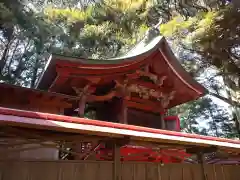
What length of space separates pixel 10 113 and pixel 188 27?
13452 mm

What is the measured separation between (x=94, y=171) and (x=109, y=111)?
5068 mm

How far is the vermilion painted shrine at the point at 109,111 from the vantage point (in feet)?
12.9

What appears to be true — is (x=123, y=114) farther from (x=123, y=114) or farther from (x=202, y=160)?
(x=202, y=160)

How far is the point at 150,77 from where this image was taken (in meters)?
9.18

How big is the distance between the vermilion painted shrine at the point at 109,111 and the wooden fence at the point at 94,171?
0.26 meters

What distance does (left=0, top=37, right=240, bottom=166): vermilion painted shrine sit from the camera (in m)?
3.93

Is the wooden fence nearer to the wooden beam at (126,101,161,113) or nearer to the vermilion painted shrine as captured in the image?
the vermilion painted shrine

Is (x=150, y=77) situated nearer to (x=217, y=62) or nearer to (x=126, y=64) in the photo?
(x=126, y=64)

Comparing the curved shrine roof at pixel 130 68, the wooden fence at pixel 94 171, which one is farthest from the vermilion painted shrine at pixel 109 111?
the wooden fence at pixel 94 171

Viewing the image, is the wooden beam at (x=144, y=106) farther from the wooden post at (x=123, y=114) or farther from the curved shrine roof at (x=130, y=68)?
the curved shrine roof at (x=130, y=68)

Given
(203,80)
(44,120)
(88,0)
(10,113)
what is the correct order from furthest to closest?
1. (203,80)
2. (88,0)
3. (44,120)
4. (10,113)

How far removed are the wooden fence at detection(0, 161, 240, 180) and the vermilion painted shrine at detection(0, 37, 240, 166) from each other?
0.26m

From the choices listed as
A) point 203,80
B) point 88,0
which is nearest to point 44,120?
point 88,0

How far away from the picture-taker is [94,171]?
4.34 metres
